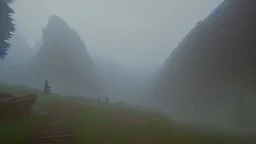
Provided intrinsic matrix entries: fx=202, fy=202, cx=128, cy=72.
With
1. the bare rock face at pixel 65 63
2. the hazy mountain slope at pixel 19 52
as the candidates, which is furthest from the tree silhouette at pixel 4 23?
the bare rock face at pixel 65 63

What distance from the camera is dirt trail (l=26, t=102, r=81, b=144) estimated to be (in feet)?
22.2

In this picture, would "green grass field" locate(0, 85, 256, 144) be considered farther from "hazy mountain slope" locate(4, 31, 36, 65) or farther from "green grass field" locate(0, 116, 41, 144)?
"hazy mountain slope" locate(4, 31, 36, 65)

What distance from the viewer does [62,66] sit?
22172 mm

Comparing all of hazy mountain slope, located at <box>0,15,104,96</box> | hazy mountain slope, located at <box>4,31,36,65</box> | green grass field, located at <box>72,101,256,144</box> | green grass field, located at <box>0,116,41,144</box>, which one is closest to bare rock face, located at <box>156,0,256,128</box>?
green grass field, located at <box>72,101,256,144</box>

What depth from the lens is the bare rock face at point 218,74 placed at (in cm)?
1800

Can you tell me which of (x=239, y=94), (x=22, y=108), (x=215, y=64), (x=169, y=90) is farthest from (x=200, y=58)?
(x=22, y=108)

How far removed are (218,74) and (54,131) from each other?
1953 cm

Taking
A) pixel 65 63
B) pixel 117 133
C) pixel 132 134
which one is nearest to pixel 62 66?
pixel 65 63

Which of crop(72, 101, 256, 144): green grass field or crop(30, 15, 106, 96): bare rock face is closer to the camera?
crop(72, 101, 256, 144): green grass field

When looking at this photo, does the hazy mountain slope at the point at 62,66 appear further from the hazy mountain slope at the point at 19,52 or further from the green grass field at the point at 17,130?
the green grass field at the point at 17,130

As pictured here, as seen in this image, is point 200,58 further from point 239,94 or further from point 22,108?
point 22,108

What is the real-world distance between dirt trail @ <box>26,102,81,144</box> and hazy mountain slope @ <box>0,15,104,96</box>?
27.9 feet

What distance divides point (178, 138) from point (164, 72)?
82.0 ft

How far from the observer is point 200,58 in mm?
27000
